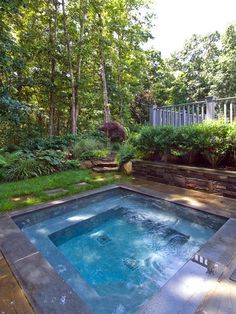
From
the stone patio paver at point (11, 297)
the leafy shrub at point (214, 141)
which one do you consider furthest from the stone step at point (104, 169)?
the stone patio paver at point (11, 297)

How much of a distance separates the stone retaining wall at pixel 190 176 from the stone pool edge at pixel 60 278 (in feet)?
3.62

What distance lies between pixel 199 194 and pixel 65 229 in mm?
2265

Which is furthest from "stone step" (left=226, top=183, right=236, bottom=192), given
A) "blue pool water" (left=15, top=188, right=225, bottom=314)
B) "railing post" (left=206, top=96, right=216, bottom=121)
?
"railing post" (left=206, top=96, right=216, bottom=121)

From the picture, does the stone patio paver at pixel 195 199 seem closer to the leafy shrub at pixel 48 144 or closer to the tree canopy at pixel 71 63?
the leafy shrub at pixel 48 144

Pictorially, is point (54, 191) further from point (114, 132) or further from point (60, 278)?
point (114, 132)

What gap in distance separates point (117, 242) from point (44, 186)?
215 centimetres

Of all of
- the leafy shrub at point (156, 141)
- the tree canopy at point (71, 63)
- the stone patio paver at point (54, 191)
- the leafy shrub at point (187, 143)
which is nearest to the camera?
the stone patio paver at point (54, 191)

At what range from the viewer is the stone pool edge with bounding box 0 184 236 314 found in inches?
51.9

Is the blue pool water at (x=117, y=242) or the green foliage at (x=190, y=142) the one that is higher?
the green foliage at (x=190, y=142)

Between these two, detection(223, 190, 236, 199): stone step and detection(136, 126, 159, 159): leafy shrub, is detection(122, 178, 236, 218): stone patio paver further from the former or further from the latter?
detection(136, 126, 159, 159): leafy shrub

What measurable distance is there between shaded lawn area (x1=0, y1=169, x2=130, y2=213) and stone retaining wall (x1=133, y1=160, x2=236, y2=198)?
516 mm

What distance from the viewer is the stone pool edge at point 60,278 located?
1.32 metres

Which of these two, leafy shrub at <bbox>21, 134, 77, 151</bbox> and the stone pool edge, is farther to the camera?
leafy shrub at <bbox>21, 134, 77, 151</bbox>

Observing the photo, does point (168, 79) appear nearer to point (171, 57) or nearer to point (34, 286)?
point (171, 57)
